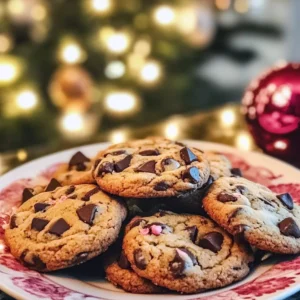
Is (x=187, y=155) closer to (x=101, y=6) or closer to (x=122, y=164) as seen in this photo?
(x=122, y=164)

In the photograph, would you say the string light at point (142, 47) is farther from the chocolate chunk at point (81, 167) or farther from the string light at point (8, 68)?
the chocolate chunk at point (81, 167)

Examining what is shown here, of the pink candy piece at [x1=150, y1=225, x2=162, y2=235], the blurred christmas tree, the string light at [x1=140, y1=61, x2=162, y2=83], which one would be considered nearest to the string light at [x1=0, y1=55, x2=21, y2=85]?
the blurred christmas tree

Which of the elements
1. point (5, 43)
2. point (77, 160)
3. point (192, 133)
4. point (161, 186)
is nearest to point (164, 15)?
point (5, 43)

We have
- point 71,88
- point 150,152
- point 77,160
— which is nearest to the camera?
point 150,152

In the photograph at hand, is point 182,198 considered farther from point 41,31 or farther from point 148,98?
point 148,98

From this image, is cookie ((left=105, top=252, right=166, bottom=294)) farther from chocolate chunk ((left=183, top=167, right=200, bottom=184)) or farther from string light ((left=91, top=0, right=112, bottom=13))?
string light ((left=91, top=0, right=112, bottom=13))

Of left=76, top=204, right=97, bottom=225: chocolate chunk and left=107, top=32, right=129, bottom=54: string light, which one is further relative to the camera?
left=107, top=32, right=129, bottom=54: string light

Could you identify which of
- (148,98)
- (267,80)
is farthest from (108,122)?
(267,80)
